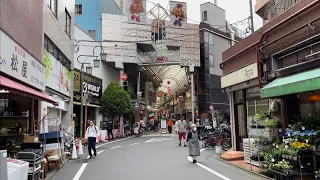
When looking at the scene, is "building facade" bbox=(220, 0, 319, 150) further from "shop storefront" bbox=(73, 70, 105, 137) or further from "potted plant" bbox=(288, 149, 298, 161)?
"shop storefront" bbox=(73, 70, 105, 137)

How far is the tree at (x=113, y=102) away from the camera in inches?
1125

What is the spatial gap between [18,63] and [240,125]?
1080cm

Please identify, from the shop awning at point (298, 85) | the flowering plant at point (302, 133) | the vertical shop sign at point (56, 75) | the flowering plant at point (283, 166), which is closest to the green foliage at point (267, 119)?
the shop awning at point (298, 85)

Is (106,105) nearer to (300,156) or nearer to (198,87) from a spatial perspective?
(198,87)

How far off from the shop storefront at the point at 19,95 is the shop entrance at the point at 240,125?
29.0 ft

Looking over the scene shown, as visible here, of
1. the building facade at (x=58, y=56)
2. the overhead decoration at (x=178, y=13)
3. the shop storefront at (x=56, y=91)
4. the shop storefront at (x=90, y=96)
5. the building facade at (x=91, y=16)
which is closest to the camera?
the shop storefront at (x=56, y=91)

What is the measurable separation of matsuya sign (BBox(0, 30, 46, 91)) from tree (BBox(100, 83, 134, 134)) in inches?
686

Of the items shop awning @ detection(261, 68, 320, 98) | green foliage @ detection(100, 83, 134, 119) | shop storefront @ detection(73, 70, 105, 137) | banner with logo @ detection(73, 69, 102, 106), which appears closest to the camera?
shop awning @ detection(261, 68, 320, 98)

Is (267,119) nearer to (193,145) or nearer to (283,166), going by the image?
(283,166)

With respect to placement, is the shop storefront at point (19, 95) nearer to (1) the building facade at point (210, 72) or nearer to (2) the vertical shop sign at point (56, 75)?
(2) the vertical shop sign at point (56, 75)

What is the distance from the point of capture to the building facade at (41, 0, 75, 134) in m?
14.7

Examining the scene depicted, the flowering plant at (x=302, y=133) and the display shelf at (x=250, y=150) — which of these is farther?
the display shelf at (x=250, y=150)

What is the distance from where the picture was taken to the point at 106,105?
28688mm

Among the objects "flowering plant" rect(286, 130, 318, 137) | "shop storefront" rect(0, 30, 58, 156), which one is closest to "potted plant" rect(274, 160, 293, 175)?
"flowering plant" rect(286, 130, 318, 137)
